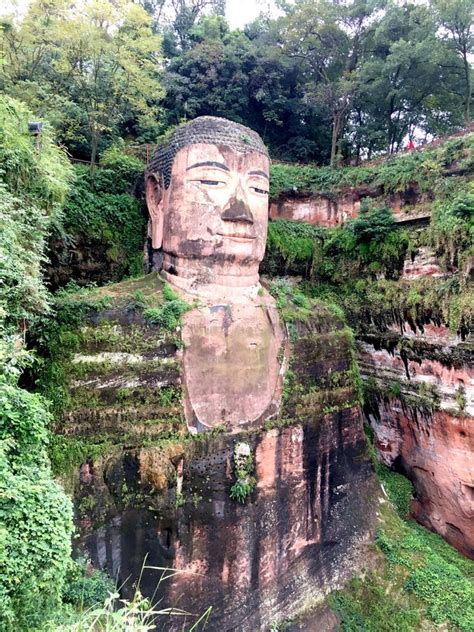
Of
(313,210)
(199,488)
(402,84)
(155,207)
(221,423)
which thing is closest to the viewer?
(199,488)

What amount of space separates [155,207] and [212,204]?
5.03ft

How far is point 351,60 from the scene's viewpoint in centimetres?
2066

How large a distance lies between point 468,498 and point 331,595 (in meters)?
4.65

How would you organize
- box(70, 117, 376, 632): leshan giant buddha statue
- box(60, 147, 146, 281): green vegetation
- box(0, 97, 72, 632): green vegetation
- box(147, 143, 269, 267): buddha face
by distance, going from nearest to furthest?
box(0, 97, 72, 632): green vegetation → box(70, 117, 376, 632): leshan giant buddha statue → box(147, 143, 269, 267): buddha face → box(60, 147, 146, 281): green vegetation

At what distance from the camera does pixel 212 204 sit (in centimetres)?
805

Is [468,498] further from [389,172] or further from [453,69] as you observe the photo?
[453,69]

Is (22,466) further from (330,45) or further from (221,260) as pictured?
(330,45)

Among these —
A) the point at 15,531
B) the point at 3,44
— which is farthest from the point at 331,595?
the point at 3,44

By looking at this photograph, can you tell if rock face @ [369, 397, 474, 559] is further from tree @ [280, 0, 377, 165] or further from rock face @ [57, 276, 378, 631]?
tree @ [280, 0, 377, 165]

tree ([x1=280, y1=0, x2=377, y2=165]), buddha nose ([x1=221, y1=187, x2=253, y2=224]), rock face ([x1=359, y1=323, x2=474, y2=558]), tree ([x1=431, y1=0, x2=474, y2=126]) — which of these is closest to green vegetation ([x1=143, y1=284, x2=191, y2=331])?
buddha nose ([x1=221, y1=187, x2=253, y2=224])

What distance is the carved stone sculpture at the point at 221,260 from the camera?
770 centimetres

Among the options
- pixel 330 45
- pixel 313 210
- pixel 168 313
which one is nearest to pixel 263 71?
pixel 330 45

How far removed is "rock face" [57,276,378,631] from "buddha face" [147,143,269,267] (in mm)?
1123

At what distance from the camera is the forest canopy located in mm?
12422
